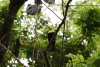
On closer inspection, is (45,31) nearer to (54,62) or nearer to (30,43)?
(30,43)

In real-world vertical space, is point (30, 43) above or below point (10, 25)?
below

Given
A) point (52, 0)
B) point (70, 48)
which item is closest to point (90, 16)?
point (70, 48)

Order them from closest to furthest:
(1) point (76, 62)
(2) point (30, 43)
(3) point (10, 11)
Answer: (1) point (76, 62) → (3) point (10, 11) → (2) point (30, 43)

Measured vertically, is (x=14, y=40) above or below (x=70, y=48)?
above

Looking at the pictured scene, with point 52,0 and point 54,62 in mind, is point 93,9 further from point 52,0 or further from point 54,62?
point 52,0

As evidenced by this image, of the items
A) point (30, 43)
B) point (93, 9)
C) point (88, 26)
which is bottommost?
point (30, 43)

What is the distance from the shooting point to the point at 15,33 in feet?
16.2

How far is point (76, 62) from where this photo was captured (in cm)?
259

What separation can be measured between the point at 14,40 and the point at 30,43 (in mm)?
893

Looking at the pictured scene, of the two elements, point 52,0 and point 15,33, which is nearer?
point 52,0

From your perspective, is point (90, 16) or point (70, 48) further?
A: point (70, 48)

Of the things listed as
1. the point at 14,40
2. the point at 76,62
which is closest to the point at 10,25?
the point at 14,40

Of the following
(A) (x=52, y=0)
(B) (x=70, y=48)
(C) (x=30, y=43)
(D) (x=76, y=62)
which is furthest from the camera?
(C) (x=30, y=43)

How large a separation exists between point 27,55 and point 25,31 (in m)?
0.66
